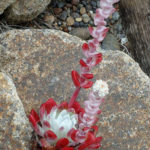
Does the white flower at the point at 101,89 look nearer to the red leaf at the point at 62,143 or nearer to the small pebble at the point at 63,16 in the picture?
the red leaf at the point at 62,143

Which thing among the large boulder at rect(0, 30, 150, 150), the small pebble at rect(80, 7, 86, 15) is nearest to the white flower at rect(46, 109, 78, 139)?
the large boulder at rect(0, 30, 150, 150)

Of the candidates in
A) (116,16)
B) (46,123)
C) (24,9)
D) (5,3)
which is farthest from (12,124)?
→ (116,16)

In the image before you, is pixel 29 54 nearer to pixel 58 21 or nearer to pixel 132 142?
pixel 132 142

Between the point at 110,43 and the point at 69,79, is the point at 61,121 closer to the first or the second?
the point at 69,79

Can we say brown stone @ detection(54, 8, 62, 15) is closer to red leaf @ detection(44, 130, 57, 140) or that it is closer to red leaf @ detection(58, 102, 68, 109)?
red leaf @ detection(58, 102, 68, 109)

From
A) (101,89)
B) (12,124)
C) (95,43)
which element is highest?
(95,43)

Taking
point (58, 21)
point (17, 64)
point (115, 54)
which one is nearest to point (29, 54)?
point (17, 64)
